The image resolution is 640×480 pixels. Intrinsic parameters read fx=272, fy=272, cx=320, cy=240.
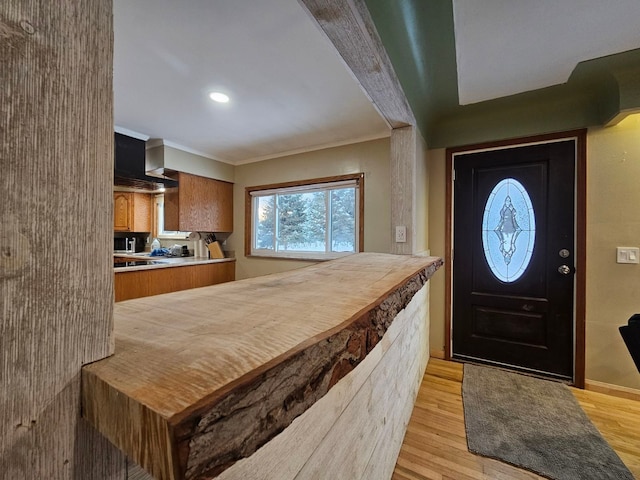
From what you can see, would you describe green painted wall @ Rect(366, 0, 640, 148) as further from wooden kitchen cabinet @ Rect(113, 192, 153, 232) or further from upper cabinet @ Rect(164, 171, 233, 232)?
wooden kitchen cabinet @ Rect(113, 192, 153, 232)

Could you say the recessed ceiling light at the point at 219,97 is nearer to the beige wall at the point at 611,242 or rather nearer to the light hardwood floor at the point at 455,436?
the light hardwood floor at the point at 455,436

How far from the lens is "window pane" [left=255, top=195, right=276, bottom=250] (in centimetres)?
370

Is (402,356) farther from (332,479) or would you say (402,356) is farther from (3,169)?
(3,169)

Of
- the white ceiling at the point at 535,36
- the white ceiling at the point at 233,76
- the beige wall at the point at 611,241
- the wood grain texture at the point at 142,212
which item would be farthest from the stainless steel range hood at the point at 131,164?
the beige wall at the point at 611,241

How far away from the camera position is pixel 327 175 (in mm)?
3184

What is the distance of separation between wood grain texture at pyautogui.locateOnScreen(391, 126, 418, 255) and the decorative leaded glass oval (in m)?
1.00

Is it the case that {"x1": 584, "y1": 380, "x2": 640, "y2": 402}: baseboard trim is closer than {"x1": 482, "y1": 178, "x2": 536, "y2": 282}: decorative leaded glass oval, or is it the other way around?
{"x1": 584, "y1": 380, "x2": 640, "y2": 402}: baseboard trim

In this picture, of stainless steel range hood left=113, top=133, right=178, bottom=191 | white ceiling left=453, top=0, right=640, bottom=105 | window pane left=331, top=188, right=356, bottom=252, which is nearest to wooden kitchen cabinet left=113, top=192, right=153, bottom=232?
stainless steel range hood left=113, top=133, right=178, bottom=191

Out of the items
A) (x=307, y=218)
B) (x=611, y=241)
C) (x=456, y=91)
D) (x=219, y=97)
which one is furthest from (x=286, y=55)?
(x=611, y=241)

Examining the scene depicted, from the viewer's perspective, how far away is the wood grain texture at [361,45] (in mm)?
1004

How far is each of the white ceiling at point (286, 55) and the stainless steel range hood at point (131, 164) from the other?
223mm

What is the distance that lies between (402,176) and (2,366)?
209cm

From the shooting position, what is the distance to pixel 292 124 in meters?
2.66

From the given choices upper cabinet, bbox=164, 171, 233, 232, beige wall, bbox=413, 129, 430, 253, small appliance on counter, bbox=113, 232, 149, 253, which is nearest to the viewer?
beige wall, bbox=413, 129, 430, 253
